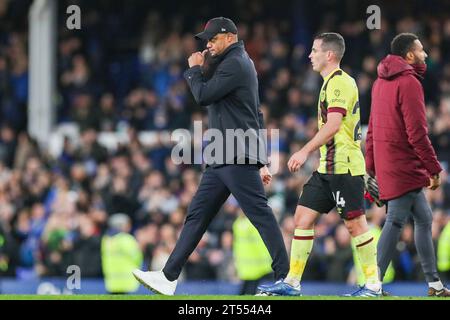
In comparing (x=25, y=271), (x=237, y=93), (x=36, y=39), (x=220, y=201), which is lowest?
(x=25, y=271)

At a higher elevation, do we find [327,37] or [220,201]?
[327,37]

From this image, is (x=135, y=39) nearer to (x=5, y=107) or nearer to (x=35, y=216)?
(x=5, y=107)

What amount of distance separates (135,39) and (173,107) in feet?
10.2

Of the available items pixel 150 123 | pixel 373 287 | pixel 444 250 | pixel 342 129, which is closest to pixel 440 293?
pixel 373 287

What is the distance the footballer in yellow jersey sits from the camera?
35.0 feet

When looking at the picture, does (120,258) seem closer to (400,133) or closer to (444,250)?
(444,250)

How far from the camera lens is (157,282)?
10695 mm

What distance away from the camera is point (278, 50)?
76.2ft

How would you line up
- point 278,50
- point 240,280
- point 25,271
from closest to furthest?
1. point 240,280
2. point 25,271
3. point 278,50

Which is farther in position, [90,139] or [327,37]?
[90,139]

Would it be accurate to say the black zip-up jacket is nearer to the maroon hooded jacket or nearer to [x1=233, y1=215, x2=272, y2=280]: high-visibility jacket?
the maroon hooded jacket

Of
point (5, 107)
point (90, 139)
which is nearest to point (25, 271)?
point (90, 139)

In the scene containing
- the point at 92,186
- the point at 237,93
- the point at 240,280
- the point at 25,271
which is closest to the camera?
the point at 237,93

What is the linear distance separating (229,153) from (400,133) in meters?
1.47
